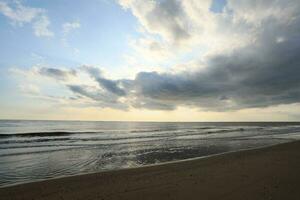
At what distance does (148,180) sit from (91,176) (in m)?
3.24

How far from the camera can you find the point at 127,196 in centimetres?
701

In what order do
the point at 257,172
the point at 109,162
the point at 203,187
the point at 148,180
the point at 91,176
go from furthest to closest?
1. the point at 109,162
2. the point at 91,176
3. the point at 257,172
4. the point at 148,180
5. the point at 203,187

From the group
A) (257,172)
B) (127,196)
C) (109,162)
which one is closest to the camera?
(127,196)

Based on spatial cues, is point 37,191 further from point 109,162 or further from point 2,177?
point 109,162

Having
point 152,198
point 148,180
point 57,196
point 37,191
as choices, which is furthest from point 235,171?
point 37,191

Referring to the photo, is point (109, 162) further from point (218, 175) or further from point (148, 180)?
point (218, 175)

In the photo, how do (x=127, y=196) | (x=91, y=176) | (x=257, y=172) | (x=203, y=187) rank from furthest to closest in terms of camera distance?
1. (x=91, y=176)
2. (x=257, y=172)
3. (x=203, y=187)
4. (x=127, y=196)

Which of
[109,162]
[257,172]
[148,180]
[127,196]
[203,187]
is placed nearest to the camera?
[127,196]

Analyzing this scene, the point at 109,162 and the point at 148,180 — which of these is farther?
the point at 109,162

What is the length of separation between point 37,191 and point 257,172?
9.49m

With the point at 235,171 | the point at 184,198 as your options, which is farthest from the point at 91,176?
the point at 235,171

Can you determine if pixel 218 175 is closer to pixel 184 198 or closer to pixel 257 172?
pixel 257 172

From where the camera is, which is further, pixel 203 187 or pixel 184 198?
pixel 203 187

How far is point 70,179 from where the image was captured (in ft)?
32.8
